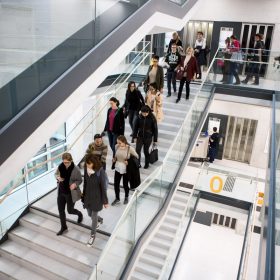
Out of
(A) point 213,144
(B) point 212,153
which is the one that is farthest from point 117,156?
(B) point 212,153

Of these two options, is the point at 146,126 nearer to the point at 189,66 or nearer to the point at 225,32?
the point at 189,66

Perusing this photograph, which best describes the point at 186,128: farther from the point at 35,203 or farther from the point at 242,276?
the point at 242,276

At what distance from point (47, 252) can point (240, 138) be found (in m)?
13.3

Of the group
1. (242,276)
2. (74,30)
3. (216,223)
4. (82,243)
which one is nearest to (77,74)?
(74,30)

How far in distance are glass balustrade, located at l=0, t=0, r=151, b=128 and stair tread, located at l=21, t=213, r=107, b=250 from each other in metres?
2.90

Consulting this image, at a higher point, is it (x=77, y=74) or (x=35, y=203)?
(x=77, y=74)

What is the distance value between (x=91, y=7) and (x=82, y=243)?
3.86m

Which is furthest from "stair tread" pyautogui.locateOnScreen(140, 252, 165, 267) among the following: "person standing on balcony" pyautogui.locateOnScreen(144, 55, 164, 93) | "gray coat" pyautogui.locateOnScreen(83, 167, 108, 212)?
"person standing on balcony" pyautogui.locateOnScreen(144, 55, 164, 93)

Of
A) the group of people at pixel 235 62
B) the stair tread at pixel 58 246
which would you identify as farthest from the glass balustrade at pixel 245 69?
the stair tread at pixel 58 246

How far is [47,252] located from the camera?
5.46 meters

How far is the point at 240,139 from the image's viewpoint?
1655 cm

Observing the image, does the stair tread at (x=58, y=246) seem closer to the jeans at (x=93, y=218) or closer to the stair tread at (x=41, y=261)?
the stair tread at (x=41, y=261)

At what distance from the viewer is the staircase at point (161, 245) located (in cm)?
796

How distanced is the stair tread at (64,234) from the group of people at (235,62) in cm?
826
